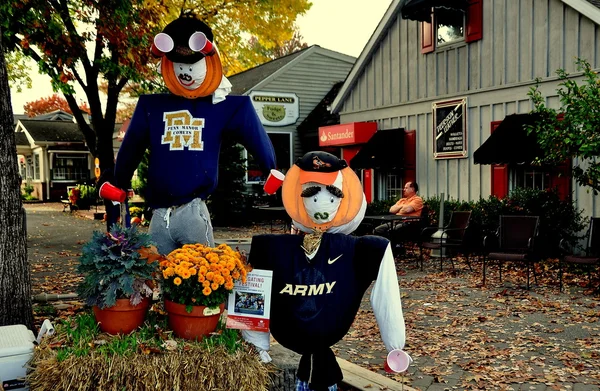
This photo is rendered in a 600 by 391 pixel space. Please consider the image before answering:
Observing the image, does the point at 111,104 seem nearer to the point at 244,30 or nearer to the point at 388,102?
the point at 244,30

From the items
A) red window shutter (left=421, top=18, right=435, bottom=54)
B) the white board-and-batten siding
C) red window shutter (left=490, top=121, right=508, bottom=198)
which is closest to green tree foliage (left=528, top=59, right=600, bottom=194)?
the white board-and-batten siding

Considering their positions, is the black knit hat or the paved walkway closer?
the black knit hat

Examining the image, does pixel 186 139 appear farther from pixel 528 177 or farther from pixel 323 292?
pixel 528 177

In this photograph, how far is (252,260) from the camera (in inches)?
131

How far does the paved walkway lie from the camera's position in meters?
4.87

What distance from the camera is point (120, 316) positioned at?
327 centimetres

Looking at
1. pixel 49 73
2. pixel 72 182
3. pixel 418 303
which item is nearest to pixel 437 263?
pixel 418 303

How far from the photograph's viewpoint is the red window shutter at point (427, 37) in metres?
13.6

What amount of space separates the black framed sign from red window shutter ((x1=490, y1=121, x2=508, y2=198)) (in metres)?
0.85

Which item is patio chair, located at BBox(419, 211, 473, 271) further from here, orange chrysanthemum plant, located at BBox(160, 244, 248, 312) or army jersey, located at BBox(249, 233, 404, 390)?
orange chrysanthemum plant, located at BBox(160, 244, 248, 312)

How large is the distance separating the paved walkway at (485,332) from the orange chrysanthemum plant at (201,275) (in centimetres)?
223

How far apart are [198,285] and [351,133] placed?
12897 mm

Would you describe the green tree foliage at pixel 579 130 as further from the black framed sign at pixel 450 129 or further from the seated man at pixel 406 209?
the black framed sign at pixel 450 129

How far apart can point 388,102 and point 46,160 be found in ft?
87.1
